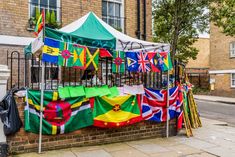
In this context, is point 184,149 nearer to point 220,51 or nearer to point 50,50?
point 50,50

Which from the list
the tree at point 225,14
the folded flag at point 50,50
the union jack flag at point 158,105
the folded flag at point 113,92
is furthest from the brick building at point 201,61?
the folded flag at point 50,50

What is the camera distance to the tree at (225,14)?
13.9m

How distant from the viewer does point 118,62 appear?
684 cm

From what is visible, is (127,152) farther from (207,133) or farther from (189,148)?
(207,133)

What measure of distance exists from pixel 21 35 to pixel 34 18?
76 cm

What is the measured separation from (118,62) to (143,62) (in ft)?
2.24

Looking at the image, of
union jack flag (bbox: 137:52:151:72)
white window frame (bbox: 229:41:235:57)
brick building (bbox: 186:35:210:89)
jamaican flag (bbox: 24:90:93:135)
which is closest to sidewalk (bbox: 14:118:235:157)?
jamaican flag (bbox: 24:90:93:135)

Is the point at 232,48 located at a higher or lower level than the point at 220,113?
higher

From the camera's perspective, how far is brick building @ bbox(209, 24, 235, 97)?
22.5m

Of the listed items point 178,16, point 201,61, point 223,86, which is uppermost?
point 178,16

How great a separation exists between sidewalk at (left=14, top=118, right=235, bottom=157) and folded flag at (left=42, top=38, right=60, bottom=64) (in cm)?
204

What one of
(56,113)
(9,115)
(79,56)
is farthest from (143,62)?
(9,115)

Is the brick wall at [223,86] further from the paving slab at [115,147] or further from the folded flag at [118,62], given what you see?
the paving slab at [115,147]

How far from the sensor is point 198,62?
37031mm
